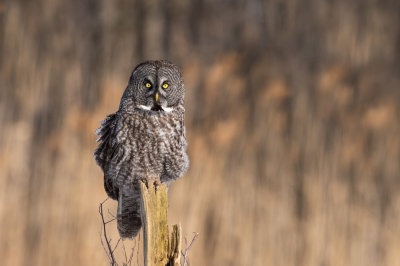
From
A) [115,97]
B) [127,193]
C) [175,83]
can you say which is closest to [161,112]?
[175,83]

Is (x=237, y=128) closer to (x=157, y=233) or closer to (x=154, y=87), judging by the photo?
(x=154, y=87)

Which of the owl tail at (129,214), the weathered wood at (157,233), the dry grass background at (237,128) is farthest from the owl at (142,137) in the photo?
the dry grass background at (237,128)

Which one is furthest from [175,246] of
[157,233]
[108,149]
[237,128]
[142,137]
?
[237,128]

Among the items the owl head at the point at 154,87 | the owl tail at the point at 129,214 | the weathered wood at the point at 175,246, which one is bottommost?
the weathered wood at the point at 175,246

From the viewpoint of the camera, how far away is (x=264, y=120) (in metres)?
4.18

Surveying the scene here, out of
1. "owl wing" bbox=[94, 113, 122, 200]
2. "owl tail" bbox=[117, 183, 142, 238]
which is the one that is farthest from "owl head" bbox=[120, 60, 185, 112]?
"owl tail" bbox=[117, 183, 142, 238]

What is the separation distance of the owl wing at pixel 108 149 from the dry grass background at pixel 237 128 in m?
1.13

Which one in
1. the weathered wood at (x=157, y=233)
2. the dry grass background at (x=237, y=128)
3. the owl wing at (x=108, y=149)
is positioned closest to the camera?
the weathered wood at (x=157, y=233)

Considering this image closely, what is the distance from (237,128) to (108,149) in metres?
1.48

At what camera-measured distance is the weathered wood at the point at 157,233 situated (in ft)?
7.12

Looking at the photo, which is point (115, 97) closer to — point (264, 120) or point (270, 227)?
point (264, 120)

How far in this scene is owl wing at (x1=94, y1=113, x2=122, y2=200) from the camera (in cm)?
277

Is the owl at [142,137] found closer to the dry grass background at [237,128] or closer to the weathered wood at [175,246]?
the weathered wood at [175,246]

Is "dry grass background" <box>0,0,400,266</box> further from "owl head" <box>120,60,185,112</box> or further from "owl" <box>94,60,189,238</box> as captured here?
"owl head" <box>120,60,185,112</box>
